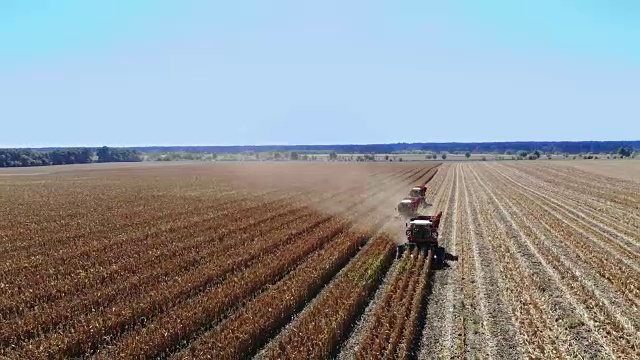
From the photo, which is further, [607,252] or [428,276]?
[607,252]

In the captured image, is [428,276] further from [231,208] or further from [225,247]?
[231,208]

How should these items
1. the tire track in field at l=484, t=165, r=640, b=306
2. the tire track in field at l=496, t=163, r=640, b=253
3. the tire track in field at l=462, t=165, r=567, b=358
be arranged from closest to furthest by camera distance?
the tire track in field at l=462, t=165, r=567, b=358 → the tire track in field at l=484, t=165, r=640, b=306 → the tire track in field at l=496, t=163, r=640, b=253

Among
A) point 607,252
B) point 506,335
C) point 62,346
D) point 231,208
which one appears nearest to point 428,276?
point 506,335

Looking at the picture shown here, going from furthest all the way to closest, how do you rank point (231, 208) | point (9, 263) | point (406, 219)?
point (231, 208) < point (406, 219) < point (9, 263)

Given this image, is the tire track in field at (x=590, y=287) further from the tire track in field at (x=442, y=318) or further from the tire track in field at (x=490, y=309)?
the tire track in field at (x=442, y=318)

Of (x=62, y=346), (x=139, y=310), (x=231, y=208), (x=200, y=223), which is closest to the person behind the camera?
(x=62, y=346)

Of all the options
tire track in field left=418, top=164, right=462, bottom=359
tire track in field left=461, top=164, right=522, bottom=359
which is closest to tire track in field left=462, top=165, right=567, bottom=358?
tire track in field left=461, top=164, right=522, bottom=359

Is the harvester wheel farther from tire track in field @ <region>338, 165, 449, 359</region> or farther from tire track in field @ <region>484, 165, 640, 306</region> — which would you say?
tire track in field @ <region>484, 165, 640, 306</region>

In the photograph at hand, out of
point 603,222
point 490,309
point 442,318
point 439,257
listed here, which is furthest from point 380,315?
point 603,222
